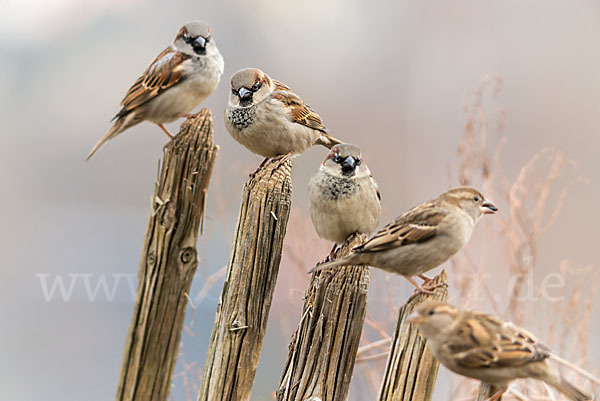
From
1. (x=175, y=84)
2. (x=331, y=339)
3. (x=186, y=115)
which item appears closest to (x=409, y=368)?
(x=331, y=339)

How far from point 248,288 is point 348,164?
58 centimetres

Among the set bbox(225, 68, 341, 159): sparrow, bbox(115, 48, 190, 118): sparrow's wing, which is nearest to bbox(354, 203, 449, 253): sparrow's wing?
bbox(225, 68, 341, 159): sparrow

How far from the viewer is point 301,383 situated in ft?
6.59

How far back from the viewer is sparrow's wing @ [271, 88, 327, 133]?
2.60 meters

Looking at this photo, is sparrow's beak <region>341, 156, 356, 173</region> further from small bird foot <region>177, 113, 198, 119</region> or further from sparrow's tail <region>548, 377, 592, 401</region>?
sparrow's tail <region>548, 377, 592, 401</region>

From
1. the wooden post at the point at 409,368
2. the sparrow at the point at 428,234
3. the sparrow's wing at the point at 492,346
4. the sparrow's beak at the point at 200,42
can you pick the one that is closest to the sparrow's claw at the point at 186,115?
the sparrow's beak at the point at 200,42

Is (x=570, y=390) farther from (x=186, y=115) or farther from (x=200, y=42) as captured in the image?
(x=200, y=42)

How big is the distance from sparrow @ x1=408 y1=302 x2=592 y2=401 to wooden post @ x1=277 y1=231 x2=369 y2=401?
30 cm

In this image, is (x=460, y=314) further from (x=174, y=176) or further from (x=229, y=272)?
(x=174, y=176)

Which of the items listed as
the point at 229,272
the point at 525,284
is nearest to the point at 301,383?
the point at 229,272

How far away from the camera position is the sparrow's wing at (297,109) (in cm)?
260

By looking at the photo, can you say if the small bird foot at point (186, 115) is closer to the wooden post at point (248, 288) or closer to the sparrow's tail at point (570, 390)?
the wooden post at point (248, 288)

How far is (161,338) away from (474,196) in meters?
1.15

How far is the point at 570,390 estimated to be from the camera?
1.61 metres
